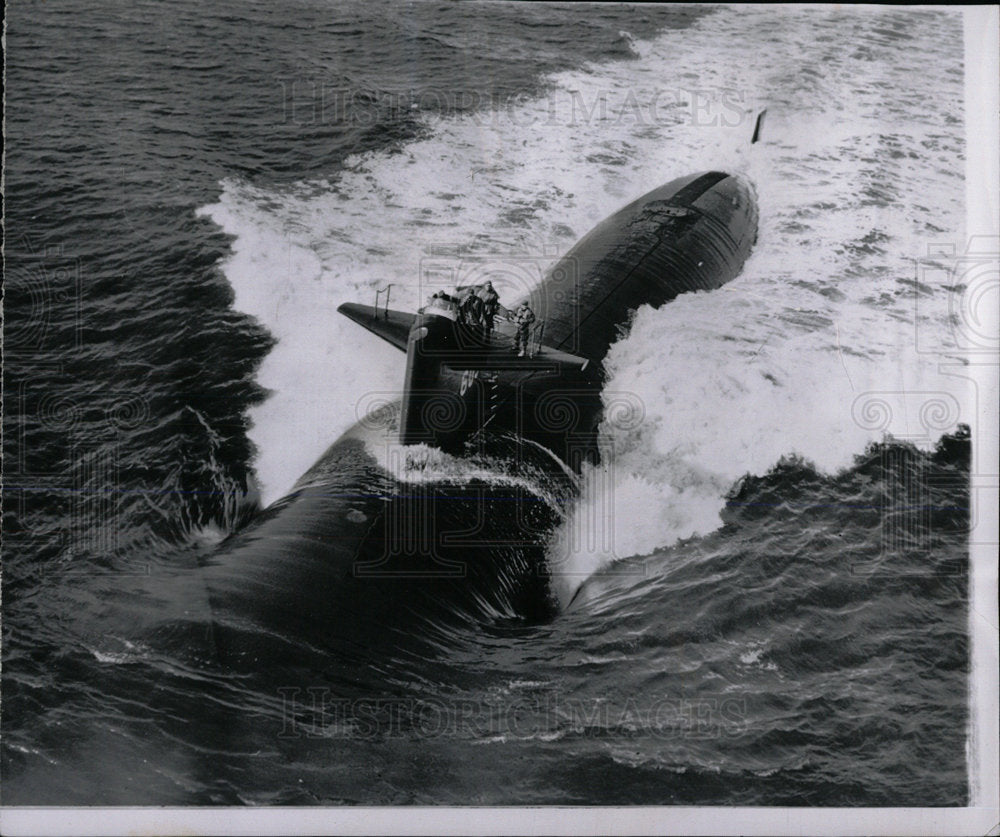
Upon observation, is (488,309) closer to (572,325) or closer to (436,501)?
(572,325)

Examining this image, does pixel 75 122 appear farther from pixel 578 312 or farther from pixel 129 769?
pixel 129 769

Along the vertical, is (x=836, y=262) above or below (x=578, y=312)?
above

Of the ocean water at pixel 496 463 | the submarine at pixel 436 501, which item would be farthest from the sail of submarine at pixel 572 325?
the ocean water at pixel 496 463

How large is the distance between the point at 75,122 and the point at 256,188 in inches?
40.5

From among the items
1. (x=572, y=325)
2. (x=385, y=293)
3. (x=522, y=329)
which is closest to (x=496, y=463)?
(x=522, y=329)

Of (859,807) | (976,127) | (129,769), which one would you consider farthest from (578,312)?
(129,769)

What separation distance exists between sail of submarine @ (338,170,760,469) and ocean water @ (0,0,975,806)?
124 millimetres

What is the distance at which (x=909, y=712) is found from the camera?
4660 millimetres

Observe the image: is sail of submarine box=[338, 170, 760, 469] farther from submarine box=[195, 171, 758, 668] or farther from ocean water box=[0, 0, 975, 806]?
ocean water box=[0, 0, 975, 806]

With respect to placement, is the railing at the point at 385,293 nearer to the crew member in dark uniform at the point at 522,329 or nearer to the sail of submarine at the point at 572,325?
the sail of submarine at the point at 572,325

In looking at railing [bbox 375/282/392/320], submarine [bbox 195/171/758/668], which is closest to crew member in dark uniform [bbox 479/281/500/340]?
submarine [bbox 195/171/758/668]

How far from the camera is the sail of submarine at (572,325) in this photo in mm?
4320

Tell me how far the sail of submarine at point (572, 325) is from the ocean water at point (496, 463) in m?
0.12

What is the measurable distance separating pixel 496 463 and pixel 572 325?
34.4 inches
